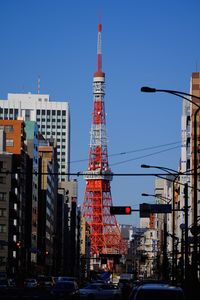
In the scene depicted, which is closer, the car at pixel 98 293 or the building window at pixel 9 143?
the car at pixel 98 293

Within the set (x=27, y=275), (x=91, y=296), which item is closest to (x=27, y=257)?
(x=27, y=275)

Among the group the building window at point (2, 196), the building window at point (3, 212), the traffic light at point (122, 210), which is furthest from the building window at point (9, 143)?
the traffic light at point (122, 210)

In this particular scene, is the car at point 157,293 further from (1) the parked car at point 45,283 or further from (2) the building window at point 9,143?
(2) the building window at point 9,143

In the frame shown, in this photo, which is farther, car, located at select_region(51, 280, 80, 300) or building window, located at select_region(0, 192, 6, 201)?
building window, located at select_region(0, 192, 6, 201)

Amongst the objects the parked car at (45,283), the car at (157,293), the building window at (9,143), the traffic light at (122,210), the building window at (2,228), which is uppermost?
the building window at (9,143)

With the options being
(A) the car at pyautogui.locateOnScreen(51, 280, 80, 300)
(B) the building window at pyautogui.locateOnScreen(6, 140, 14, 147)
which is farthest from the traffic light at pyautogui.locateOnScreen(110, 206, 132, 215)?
(B) the building window at pyautogui.locateOnScreen(6, 140, 14, 147)

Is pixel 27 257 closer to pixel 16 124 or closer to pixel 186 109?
pixel 16 124

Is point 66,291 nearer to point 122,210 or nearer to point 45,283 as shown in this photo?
point 122,210

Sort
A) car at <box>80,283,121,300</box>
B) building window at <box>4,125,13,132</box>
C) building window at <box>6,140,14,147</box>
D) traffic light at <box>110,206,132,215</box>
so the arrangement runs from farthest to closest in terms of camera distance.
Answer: building window at <box>4,125,13,132</box>, building window at <box>6,140,14,147</box>, traffic light at <box>110,206,132,215</box>, car at <box>80,283,121,300</box>

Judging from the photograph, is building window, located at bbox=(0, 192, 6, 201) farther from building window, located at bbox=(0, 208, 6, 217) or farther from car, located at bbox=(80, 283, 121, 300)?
car, located at bbox=(80, 283, 121, 300)

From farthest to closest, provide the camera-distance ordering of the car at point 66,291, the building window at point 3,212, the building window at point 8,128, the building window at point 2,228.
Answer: the building window at point 8,128 < the building window at point 3,212 < the building window at point 2,228 < the car at point 66,291

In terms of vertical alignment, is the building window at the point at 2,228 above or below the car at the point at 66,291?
above

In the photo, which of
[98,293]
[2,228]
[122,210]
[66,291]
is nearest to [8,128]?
[2,228]

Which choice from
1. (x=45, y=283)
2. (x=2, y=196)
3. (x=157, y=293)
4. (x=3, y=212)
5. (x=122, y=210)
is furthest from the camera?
(x=2, y=196)
